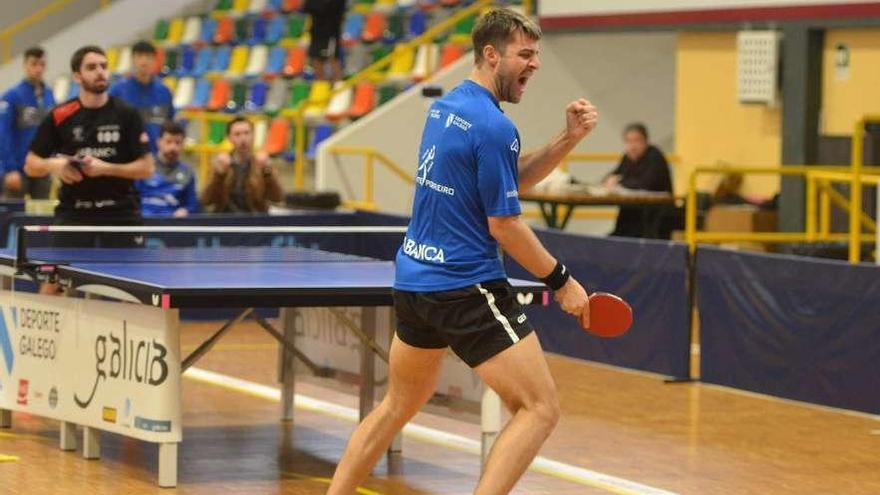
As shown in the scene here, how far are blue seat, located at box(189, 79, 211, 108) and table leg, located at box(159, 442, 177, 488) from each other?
16.9 meters

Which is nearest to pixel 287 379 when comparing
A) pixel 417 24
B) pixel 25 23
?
pixel 417 24

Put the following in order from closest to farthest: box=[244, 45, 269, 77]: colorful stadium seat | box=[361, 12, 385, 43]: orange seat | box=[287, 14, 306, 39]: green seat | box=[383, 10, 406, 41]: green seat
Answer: box=[383, 10, 406, 41]: green seat < box=[361, 12, 385, 43]: orange seat < box=[244, 45, 269, 77]: colorful stadium seat < box=[287, 14, 306, 39]: green seat

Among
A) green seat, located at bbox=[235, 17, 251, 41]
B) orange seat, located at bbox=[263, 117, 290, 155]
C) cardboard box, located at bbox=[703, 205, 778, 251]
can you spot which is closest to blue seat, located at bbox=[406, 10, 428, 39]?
orange seat, located at bbox=[263, 117, 290, 155]

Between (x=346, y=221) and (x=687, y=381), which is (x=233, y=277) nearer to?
(x=687, y=381)

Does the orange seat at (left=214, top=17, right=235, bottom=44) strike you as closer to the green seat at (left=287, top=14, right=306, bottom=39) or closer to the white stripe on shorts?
the green seat at (left=287, top=14, right=306, bottom=39)

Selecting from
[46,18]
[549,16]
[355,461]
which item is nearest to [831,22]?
[549,16]

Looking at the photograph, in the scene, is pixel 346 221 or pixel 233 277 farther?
pixel 346 221

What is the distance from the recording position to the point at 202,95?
25562mm

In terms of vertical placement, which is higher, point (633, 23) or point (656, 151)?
point (633, 23)

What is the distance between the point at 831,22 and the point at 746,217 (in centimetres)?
198

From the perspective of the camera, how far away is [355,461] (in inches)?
289

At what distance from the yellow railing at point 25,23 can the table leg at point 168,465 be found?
63.2 ft

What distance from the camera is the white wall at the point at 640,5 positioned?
18766 millimetres

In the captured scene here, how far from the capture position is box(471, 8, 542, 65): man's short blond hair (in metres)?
6.96
